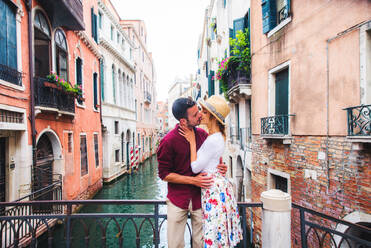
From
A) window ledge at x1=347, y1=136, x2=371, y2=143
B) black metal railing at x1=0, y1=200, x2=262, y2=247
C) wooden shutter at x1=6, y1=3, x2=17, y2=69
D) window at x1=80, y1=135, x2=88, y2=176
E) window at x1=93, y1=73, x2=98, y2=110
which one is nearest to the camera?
black metal railing at x1=0, y1=200, x2=262, y2=247

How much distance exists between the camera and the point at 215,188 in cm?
193

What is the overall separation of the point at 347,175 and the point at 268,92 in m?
Answer: 3.22

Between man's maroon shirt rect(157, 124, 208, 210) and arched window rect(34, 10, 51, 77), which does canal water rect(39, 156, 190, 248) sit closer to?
man's maroon shirt rect(157, 124, 208, 210)

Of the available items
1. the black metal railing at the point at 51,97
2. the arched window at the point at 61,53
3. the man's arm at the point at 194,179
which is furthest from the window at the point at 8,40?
the man's arm at the point at 194,179

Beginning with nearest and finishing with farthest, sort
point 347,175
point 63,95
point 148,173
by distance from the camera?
point 347,175 < point 63,95 < point 148,173

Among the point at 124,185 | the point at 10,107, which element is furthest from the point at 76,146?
the point at 124,185

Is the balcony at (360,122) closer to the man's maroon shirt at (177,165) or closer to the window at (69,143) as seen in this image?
the man's maroon shirt at (177,165)

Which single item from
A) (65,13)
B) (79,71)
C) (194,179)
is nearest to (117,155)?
(79,71)

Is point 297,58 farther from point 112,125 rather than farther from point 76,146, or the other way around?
point 112,125

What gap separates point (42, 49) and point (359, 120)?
8.35 metres

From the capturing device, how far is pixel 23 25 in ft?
19.1

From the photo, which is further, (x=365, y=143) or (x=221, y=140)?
(x=365, y=143)

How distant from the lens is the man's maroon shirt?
A: 199 centimetres

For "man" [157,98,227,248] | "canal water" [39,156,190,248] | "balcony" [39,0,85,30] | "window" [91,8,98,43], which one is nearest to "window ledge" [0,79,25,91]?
"balcony" [39,0,85,30]
